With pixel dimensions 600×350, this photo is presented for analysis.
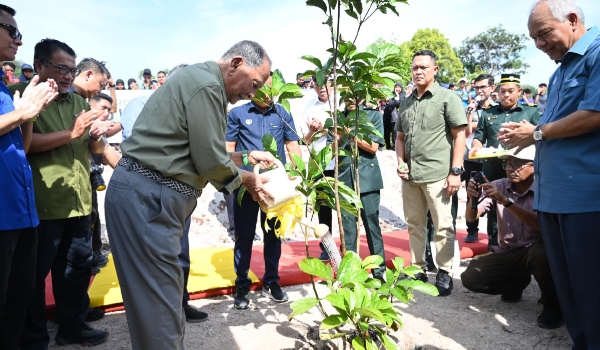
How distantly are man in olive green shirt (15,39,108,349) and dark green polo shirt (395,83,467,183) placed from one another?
252 cm

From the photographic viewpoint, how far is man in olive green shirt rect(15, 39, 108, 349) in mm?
2604

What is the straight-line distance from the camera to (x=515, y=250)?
3.49m

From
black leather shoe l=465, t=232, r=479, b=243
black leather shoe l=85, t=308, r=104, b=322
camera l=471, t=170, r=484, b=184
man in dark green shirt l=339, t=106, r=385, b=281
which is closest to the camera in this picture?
black leather shoe l=85, t=308, r=104, b=322

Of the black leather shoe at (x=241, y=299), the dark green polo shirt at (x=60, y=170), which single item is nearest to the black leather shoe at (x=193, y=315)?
the black leather shoe at (x=241, y=299)

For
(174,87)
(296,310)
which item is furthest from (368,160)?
(174,87)

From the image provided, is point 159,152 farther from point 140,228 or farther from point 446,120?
point 446,120

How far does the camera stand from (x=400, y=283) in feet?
→ 7.49

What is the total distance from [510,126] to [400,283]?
112 centimetres

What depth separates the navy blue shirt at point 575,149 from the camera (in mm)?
2125

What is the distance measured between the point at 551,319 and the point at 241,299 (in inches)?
90.9

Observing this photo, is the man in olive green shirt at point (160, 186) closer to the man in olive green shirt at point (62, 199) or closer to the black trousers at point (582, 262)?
the man in olive green shirt at point (62, 199)

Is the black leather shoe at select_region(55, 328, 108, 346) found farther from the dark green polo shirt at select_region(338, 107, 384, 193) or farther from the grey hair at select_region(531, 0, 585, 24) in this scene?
the grey hair at select_region(531, 0, 585, 24)

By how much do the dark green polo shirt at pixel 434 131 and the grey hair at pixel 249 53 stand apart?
6.99 feet

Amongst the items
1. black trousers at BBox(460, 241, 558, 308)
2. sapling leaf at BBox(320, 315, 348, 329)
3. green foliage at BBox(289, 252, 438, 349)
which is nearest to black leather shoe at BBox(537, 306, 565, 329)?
black trousers at BBox(460, 241, 558, 308)
